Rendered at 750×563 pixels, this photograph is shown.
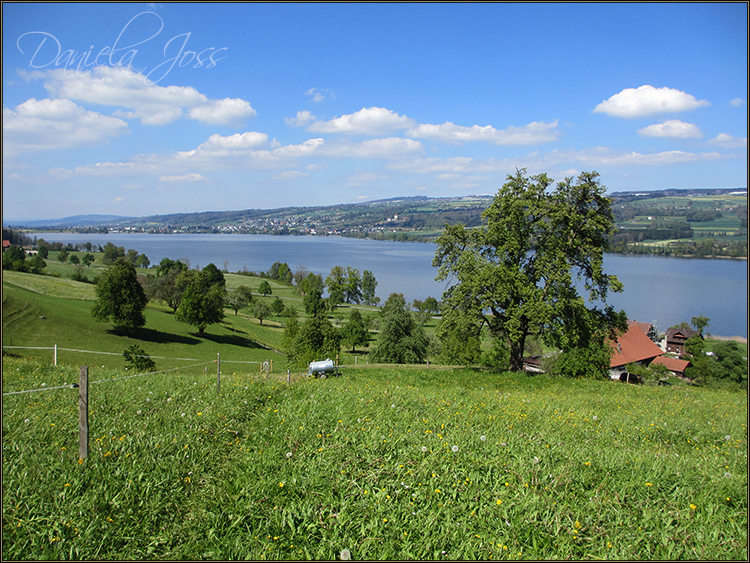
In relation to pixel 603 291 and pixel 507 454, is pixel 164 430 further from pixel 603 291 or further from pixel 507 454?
pixel 603 291

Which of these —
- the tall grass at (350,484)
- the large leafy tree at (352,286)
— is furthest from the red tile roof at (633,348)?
the large leafy tree at (352,286)

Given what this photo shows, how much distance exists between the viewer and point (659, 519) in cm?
482

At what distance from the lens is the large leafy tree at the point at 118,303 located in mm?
47344

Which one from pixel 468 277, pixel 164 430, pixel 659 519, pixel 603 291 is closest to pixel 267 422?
pixel 164 430

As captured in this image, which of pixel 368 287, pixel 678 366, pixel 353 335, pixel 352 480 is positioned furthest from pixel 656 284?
pixel 352 480

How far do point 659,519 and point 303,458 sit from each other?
434 cm

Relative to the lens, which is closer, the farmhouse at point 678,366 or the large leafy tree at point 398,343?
the large leafy tree at point 398,343

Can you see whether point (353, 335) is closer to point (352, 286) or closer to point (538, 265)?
point (538, 265)

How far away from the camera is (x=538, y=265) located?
1836 centimetres

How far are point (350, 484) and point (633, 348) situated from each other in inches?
2310

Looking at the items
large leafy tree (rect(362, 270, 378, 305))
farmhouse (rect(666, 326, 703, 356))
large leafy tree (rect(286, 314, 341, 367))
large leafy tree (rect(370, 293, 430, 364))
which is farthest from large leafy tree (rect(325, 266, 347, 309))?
large leafy tree (rect(286, 314, 341, 367))

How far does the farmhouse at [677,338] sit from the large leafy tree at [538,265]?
60.4 m

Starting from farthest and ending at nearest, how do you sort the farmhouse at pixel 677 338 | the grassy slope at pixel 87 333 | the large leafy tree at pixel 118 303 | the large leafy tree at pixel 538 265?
the farmhouse at pixel 677 338 < the large leafy tree at pixel 118 303 < the grassy slope at pixel 87 333 < the large leafy tree at pixel 538 265

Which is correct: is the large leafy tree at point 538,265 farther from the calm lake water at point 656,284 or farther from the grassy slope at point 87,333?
the grassy slope at point 87,333
